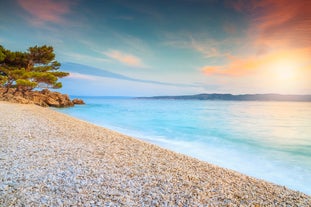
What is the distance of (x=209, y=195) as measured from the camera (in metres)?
2.71

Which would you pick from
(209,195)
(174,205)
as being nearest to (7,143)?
(174,205)

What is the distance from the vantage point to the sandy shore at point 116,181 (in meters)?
2.47

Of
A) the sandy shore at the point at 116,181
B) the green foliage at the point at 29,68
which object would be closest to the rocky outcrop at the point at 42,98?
the green foliage at the point at 29,68

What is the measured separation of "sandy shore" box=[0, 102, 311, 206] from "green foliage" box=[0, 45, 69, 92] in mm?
16340

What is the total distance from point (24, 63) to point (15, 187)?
23462 mm

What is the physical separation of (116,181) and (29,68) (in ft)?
75.8

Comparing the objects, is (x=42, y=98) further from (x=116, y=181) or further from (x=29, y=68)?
(x=116, y=181)

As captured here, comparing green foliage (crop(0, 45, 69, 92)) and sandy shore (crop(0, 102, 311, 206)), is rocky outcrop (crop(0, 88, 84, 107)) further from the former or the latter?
sandy shore (crop(0, 102, 311, 206))

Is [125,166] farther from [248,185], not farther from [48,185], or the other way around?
[248,185]

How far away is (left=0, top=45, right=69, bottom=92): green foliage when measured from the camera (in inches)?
705

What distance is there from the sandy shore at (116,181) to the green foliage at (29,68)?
1634 cm

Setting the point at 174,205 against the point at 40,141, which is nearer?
the point at 174,205

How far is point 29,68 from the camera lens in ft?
69.4

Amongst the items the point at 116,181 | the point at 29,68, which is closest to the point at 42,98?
the point at 29,68
